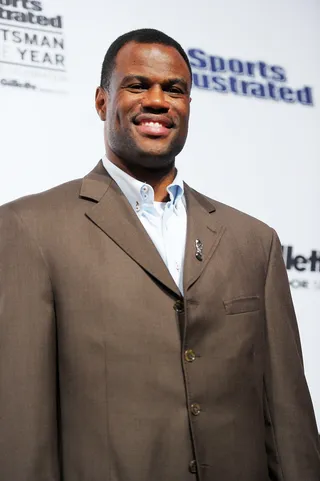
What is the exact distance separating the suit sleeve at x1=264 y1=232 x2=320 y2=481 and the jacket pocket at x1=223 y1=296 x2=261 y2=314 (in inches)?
2.6

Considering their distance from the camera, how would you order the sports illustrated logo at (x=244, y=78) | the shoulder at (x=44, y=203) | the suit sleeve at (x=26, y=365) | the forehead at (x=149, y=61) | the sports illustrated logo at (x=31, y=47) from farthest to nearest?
the sports illustrated logo at (x=244, y=78) < the sports illustrated logo at (x=31, y=47) < the forehead at (x=149, y=61) < the shoulder at (x=44, y=203) < the suit sleeve at (x=26, y=365)

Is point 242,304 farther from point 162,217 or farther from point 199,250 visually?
point 162,217

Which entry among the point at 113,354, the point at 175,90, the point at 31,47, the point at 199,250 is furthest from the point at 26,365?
the point at 31,47

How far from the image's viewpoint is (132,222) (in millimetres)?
1474

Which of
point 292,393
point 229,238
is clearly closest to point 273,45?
point 229,238

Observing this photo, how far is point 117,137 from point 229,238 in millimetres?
323

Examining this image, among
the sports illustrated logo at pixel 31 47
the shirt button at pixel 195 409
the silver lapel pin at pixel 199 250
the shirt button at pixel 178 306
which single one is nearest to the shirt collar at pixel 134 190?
the silver lapel pin at pixel 199 250

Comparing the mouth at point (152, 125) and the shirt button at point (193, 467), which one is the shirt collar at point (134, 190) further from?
the shirt button at point (193, 467)

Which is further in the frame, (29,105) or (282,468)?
(29,105)

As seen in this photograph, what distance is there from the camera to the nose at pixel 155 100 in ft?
5.01

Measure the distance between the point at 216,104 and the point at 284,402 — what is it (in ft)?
3.67

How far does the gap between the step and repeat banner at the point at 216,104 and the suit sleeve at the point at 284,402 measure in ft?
2.48

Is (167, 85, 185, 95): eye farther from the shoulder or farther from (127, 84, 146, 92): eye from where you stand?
the shoulder

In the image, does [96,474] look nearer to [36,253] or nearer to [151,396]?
[151,396]
